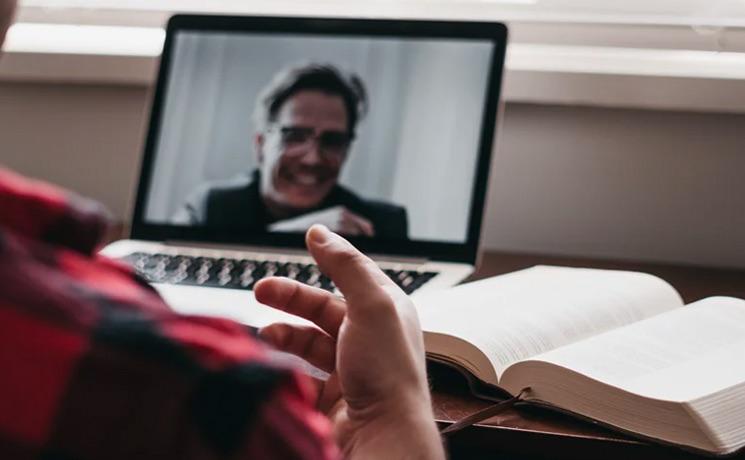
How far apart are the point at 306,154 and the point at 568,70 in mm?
337

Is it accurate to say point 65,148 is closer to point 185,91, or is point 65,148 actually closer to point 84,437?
point 185,91

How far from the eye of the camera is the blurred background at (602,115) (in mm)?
1160

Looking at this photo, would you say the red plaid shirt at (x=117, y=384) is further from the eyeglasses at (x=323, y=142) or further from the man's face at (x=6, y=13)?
the eyeglasses at (x=323, y=142)

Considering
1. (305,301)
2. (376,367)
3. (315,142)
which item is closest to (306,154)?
(315,142)

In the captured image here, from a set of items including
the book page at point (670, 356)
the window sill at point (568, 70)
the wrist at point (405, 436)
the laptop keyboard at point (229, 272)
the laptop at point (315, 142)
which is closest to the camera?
the wrist at point (405, 436)

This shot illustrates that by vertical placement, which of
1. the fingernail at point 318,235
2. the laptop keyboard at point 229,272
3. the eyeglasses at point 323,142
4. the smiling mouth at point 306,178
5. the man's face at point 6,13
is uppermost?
the eyeglasses at point 323,142

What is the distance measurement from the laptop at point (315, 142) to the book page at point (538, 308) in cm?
15

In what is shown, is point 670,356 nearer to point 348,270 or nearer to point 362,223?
point 348,270

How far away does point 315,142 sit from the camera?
41.4 inches

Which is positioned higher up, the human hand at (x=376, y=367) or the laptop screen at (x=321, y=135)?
the laptop screen at (x=321, y=135)

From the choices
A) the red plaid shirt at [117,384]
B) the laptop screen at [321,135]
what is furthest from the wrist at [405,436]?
the laptop screen at [321,135]

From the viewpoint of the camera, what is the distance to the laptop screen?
40.6 inches

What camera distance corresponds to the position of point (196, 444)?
0.81ft

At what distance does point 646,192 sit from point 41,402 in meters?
1.02
